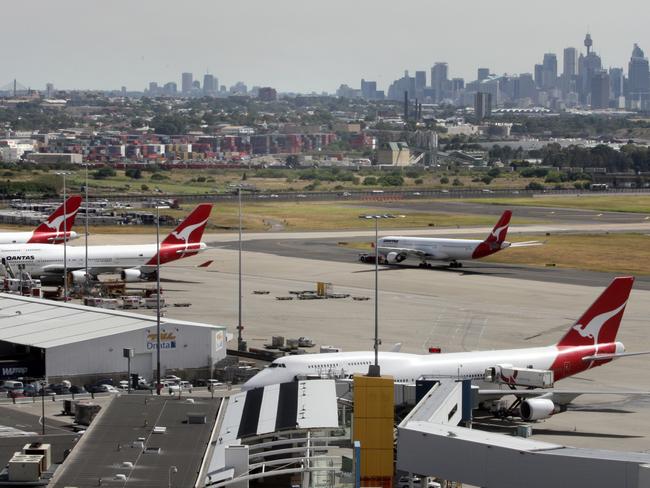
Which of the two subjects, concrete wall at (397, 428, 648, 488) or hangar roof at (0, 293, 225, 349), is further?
hangar roof at (0, 293, 225, 349)

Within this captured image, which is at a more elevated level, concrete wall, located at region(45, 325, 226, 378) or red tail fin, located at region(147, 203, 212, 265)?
red tail fin, located at region(147, 203, 212, 265)

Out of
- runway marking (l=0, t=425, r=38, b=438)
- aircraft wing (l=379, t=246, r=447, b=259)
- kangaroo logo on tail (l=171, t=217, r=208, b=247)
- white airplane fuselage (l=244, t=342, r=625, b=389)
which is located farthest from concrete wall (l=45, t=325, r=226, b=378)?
aircraft wing (l=379, t=246, r=447, b=259)

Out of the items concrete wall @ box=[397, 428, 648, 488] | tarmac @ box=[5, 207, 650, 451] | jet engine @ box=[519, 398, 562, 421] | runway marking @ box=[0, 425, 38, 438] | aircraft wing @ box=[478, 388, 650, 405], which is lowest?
tarmac @ box=[5, 207, 650, 451]

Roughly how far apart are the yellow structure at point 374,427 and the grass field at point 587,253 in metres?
101

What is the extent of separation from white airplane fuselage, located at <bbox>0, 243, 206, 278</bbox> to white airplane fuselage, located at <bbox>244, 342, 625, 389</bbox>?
66.8 metres

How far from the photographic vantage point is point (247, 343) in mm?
104188

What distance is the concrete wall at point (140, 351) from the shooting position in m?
86.9

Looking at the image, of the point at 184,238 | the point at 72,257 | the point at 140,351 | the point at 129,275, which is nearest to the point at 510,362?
the point at 140,351

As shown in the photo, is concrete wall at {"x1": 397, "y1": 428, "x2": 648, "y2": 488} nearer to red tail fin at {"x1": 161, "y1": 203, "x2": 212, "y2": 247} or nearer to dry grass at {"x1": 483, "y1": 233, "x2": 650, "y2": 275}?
red tail fin at {"x1": 161, "y1": 203, "x2": 212, "y2": 247}

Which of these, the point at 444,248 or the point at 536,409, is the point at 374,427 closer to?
the point at 536,409

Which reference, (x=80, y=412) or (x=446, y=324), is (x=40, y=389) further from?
(x=446, y=324)

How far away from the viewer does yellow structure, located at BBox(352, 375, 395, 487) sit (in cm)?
5400

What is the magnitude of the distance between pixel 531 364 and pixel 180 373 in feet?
77.8

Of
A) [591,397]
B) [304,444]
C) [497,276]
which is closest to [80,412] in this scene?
→ [304,444]
